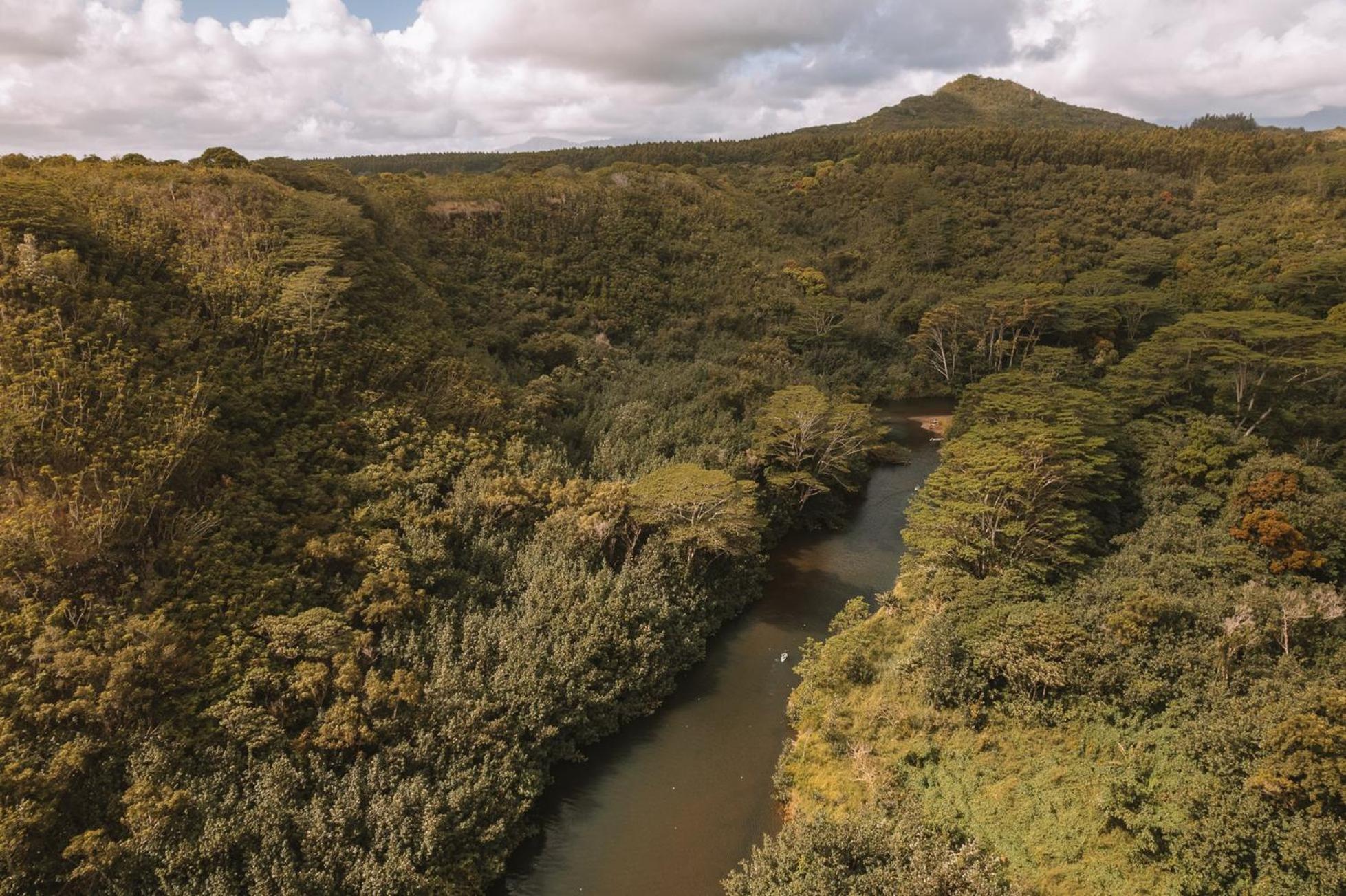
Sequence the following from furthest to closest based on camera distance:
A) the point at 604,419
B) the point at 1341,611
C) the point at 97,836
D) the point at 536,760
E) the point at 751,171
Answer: the point at 751,171
the point at 604,419
the point at 536,760
the point at 1341,611
the point at 97,836

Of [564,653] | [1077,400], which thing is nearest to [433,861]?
[564,653]

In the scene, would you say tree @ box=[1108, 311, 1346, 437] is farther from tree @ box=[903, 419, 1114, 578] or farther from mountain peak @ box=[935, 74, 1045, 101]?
mountain peak @ box=[935, 74, 1045, 101]

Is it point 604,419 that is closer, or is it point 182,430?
Answer: point 182,430

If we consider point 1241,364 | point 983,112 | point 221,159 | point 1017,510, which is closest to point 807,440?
point 1017,510

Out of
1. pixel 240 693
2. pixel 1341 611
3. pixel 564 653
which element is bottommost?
pixel 564 653

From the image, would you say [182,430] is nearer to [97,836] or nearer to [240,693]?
[240,693]

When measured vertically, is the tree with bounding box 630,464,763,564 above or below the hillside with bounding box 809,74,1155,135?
below

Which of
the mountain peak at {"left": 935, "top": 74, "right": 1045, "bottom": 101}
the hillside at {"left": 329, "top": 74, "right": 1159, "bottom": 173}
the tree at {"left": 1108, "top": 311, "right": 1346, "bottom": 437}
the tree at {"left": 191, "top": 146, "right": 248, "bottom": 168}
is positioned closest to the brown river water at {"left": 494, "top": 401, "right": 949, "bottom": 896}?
the tree at {"left": 1108, "top": 311, "right": 1346, "bottom": 437}
